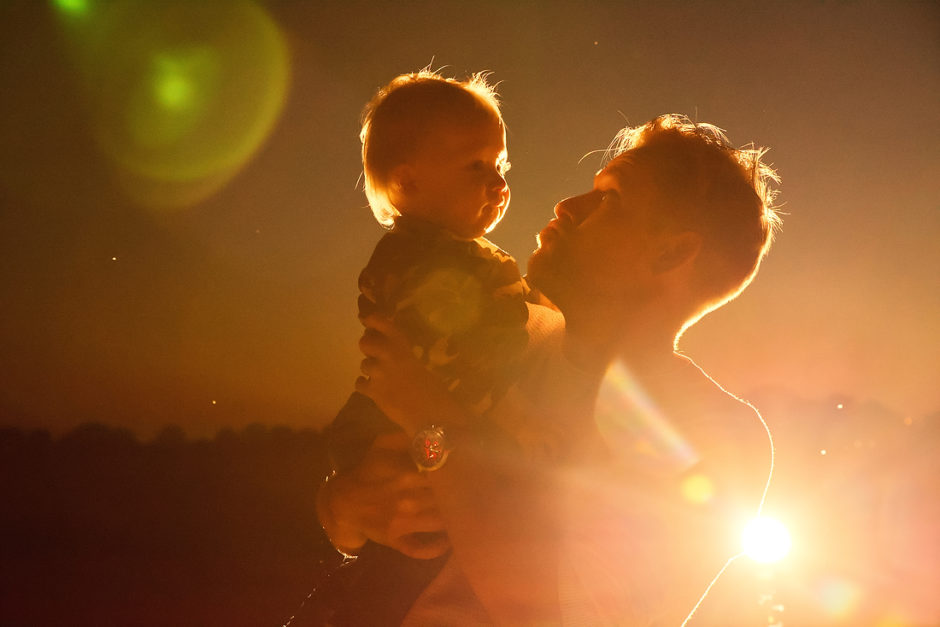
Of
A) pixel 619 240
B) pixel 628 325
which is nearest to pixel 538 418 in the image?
pixel 628 325

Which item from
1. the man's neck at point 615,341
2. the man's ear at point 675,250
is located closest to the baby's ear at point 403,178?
the man's neck at point 615,341

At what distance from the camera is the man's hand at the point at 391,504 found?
3.97 ft

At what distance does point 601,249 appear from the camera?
1391mm

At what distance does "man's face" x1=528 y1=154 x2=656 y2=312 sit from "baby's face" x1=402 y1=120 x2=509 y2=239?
0.53 ft

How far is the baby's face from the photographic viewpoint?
4.68 feet

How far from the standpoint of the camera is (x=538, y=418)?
1269mm

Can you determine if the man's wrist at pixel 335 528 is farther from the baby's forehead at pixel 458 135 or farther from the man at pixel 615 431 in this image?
the baby's forehead at pixel 458 135

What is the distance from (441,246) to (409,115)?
360 millimetres

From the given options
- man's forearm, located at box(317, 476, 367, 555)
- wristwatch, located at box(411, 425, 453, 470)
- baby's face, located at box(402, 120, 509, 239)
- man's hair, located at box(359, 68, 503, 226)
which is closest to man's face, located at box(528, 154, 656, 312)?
baby's face, located at box(402, 120, 509, 239)

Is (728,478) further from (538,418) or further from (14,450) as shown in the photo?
(14,450)

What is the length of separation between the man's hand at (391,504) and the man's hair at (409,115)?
23.5 inches

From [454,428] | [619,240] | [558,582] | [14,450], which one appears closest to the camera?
[558,582]

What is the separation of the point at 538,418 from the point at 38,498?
297 inches

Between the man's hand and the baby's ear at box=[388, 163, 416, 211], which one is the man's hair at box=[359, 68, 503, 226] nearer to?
the baby's ear at box=[388, 163, 416, 211]
